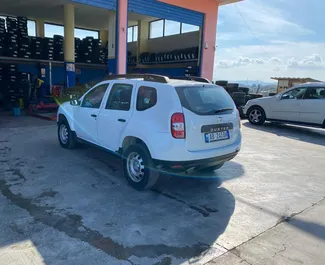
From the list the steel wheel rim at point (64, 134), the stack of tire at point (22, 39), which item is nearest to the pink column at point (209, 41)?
the stack of tire at point (22, 39)

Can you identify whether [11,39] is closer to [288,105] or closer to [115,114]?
[115,114]

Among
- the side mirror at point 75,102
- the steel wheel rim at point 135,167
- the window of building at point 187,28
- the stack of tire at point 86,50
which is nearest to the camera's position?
the steel wheel rim at point 135,167

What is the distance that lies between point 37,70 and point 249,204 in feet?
49.4

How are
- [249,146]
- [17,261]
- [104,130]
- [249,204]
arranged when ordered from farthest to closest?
1. [249,146]
2. [104,130]
3. [249,204]
4. [17,261]

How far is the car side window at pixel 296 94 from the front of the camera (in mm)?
9500

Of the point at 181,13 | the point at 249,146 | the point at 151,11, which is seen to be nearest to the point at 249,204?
the point at 249,146

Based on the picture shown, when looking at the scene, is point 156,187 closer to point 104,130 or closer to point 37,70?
point 104,130

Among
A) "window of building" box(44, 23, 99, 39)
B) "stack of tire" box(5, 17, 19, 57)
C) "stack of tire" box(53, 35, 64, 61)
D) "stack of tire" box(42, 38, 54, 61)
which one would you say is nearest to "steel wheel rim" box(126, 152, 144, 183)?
"stack of tire" box(5, 17, 19, 57)

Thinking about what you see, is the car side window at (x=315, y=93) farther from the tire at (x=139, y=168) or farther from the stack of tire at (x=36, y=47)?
the stack of tire at (x=36, y=47)

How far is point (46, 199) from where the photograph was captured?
371 cm

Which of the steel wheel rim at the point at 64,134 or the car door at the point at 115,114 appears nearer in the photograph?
the car door at the point at 115,114

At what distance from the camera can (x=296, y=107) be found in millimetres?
9539

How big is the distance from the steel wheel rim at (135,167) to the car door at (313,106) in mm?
7439

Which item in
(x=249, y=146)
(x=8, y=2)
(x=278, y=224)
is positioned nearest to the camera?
(x=278, y=224)
